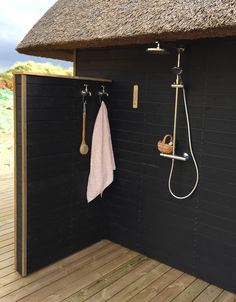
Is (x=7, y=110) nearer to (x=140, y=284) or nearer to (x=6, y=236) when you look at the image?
(x=6, y=236)

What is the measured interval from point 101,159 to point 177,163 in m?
0.70

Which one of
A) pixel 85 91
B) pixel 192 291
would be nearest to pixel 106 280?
pixel 192 291

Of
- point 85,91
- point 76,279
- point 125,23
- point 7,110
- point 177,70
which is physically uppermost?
point 125,23

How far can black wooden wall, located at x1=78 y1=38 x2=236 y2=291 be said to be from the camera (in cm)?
232

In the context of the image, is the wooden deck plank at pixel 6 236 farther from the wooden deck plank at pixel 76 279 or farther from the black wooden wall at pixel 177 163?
the black wooden wall at pixel 177 163

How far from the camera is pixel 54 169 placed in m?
2.58

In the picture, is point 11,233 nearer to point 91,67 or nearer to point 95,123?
point 95,123

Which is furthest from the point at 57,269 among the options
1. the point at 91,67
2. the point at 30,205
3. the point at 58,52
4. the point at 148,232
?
the point at 58,52

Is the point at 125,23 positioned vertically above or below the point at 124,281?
above

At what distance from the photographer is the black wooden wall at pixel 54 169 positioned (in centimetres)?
239

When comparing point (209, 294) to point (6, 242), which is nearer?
point (209, 294)

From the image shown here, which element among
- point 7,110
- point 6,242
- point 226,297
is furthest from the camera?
point 7,110

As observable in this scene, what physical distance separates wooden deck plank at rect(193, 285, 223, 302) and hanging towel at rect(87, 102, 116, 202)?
3.89 ft

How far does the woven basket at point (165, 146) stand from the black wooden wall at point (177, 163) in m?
0.08
